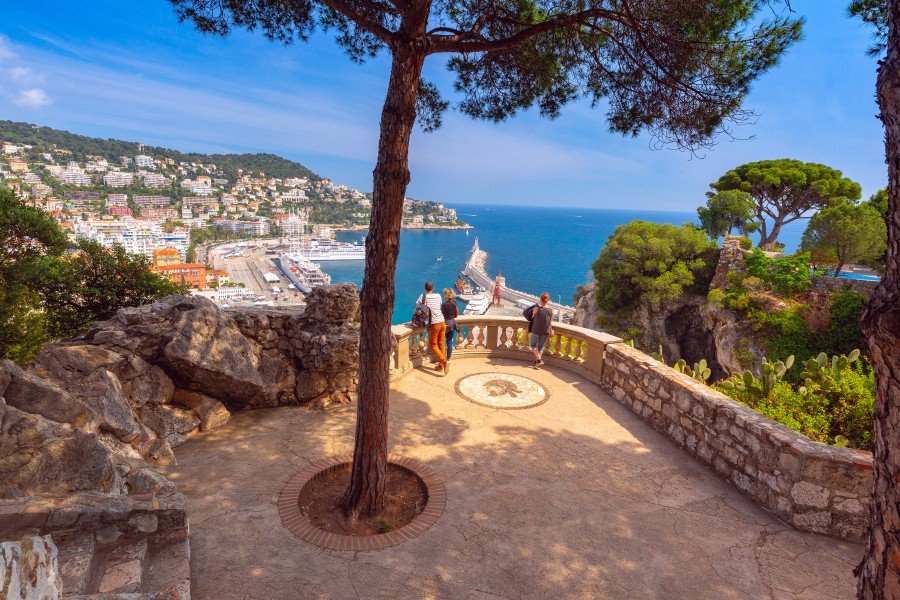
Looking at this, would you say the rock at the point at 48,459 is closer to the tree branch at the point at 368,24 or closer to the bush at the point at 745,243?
the tree branch at the point at 368,24

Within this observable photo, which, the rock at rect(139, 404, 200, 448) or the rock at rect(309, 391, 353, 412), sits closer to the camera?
the rock at rect(139, 404, 200, 448)

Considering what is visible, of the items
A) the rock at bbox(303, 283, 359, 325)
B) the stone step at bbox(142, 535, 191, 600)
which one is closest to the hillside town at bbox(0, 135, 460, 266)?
the rock at bbox(303, 283, 359, 325)

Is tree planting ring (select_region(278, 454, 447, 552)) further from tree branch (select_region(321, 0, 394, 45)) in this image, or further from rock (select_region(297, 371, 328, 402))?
tree branch (select_region(321, 0, 394, 45))

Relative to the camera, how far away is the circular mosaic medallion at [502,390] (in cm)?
693

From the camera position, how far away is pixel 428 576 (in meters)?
3.50

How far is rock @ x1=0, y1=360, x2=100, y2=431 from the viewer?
367 cm

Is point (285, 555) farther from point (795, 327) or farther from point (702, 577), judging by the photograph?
point (795, 327)

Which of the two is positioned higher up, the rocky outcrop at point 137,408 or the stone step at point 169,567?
the rocky outcrop at point 137,408

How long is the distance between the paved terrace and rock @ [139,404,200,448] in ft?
0.65

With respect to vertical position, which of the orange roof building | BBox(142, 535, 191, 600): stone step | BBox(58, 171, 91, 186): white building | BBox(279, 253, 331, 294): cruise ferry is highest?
BBox(58, 171, 91, 186): white building

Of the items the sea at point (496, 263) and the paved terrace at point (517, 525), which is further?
the sea at point (496, 263)

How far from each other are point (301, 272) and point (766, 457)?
84.5 meters

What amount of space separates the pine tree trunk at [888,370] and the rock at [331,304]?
6.10 meters

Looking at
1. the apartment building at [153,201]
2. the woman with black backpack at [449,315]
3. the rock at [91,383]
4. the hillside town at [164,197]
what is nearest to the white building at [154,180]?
the hillside town at [164,197]
